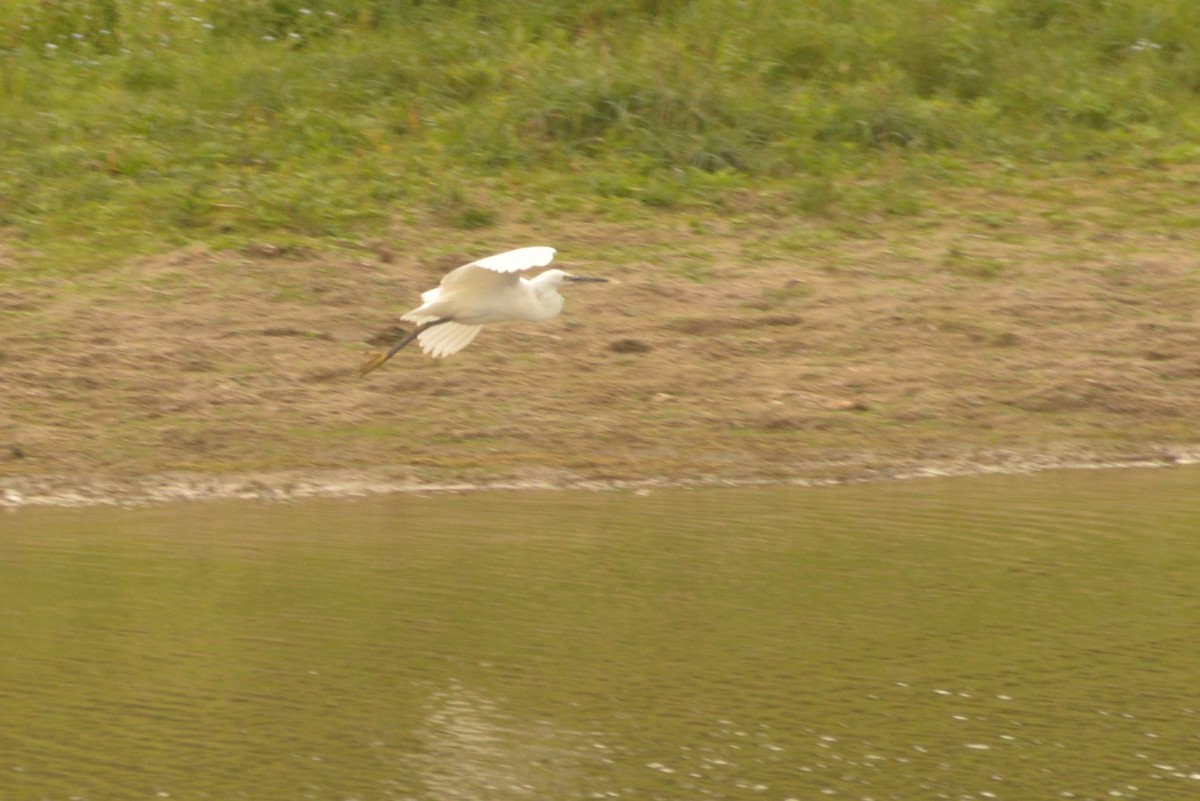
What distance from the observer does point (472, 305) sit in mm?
8750

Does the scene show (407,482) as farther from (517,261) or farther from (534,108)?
(534,108)

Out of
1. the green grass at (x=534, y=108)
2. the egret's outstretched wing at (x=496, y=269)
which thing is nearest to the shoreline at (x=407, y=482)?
the egret's outstretched wing at (x=496, y=269)

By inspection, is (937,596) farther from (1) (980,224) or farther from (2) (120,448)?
(1) (980,224)

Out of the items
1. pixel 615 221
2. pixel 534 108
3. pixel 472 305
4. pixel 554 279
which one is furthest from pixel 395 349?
pixel 534 108

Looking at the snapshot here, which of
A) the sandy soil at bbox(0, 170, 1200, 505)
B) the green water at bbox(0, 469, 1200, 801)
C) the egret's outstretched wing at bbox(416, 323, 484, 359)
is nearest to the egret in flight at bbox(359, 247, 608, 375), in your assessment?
the egret's outstretched wing at bbox(416, 323, 484, 359)

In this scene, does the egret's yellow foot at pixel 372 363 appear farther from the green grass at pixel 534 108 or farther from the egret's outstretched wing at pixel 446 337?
the green grass at pixel 534 108

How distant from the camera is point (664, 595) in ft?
21.8

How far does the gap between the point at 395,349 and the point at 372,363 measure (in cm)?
16

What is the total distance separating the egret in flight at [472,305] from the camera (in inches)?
339

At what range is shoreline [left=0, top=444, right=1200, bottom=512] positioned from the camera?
8164mm

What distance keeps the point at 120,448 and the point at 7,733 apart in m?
3.53

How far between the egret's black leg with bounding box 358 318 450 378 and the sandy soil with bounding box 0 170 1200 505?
0.15 m

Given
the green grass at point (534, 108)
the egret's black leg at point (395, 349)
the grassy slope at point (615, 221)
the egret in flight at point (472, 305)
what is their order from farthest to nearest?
1. the green grass at point (534, 108)
2. the grassy slope at point (615, 221)
3. the egret's black leg at point (395, 349)
4. the egret in flight at point (472, 305)

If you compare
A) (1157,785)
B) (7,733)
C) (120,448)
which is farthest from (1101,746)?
(120,448)
